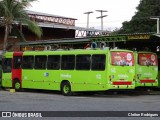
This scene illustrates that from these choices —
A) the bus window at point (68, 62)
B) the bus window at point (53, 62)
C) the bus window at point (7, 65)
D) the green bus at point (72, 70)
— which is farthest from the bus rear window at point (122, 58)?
the bus window at point (7, 65)

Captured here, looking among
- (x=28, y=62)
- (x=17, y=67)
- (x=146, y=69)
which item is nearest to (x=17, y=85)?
(x=17, y=67)

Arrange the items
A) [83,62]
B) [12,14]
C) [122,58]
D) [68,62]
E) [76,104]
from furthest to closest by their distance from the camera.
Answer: [12,14], [68,62], [83,62], [122,58], [76,104]

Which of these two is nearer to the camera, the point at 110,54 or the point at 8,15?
the point at 110,54

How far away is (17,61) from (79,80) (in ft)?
19.3

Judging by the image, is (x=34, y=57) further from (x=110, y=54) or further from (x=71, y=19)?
(x=71, y=19)

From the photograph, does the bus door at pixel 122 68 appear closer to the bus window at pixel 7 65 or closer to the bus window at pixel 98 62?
the bus window at pixel 98 62

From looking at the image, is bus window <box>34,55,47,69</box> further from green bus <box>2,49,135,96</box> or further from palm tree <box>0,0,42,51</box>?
palm tree <box>0,0,42,51</box>

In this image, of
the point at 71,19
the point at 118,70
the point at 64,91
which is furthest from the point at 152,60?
the point at 71,19

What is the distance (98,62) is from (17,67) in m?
7.07

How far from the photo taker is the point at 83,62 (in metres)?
24.5

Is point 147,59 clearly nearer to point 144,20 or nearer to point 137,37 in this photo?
point 137,37

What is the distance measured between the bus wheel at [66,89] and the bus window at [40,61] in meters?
2.09

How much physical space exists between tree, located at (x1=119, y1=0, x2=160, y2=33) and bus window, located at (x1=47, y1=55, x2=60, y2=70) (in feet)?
97.9

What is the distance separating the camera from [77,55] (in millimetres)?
24844
